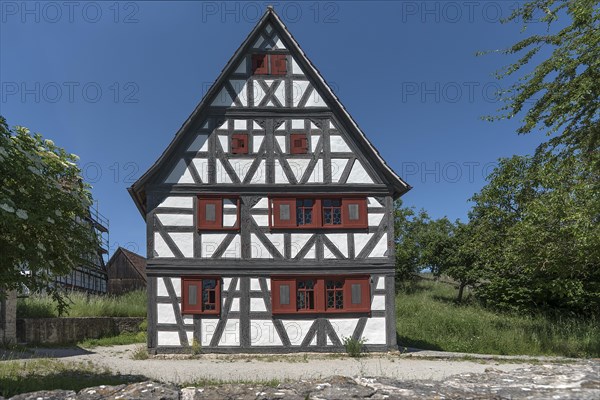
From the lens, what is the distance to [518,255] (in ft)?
57.3

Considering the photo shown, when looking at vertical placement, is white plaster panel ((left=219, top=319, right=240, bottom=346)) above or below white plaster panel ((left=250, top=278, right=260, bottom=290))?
below

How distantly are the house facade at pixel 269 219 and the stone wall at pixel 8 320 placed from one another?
206 inches

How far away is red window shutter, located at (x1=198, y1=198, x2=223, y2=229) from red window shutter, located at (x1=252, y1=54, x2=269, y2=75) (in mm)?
4733

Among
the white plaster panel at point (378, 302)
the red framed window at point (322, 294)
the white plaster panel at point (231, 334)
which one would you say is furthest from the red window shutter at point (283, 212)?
the white plaster panel at point (378, 302)

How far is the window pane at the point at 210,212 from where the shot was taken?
16312 mm

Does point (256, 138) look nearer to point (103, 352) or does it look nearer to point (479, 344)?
point (103, 352)

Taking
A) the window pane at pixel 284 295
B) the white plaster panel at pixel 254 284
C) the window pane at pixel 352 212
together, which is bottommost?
the window pane at pixel 284 295

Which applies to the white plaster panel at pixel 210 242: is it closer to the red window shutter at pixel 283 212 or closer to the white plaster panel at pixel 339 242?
the red window shutter at pixel 283 212

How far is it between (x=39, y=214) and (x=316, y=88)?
11.6 meters

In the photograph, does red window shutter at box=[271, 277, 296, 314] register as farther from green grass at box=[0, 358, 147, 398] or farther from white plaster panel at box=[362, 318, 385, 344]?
green grass at box=[0, 358, 147, 398]

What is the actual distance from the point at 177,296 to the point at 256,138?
5.88 metres

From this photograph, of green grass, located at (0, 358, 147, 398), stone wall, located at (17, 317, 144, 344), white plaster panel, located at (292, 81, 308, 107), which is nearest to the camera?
green grass, located at (0, 358, 147, 398)

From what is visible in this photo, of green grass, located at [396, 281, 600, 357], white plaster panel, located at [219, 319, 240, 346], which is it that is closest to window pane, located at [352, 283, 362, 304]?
green grass, located at [396, 281, 600, 357]

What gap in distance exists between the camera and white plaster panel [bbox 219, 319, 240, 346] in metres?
15.7
